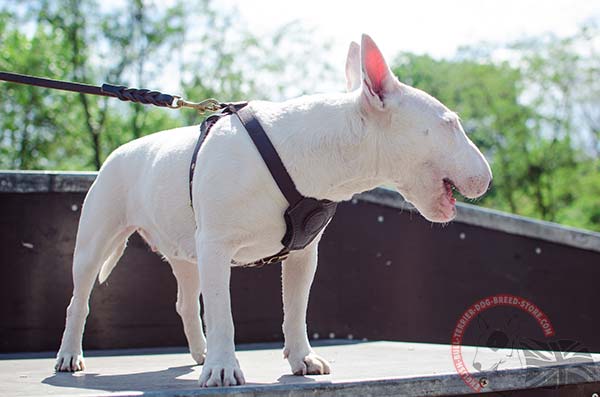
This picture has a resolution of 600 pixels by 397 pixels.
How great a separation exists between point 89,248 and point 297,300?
4.22ft

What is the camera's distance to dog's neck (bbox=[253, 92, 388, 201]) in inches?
145

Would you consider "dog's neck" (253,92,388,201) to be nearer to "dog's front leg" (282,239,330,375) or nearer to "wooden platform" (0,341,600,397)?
"dog's front leg" (282,239,330,375)

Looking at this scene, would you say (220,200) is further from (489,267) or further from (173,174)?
(489,267)

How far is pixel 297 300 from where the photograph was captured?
413cm

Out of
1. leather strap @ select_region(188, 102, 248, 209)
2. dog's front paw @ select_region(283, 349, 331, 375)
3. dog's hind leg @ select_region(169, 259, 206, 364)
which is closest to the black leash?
leather strap @ select_region(188, 102, 248, 209)

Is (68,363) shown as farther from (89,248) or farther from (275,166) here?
(275,166)

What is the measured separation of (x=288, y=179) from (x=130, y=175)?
49.8 inches

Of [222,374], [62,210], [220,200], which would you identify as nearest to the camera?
[222,374]

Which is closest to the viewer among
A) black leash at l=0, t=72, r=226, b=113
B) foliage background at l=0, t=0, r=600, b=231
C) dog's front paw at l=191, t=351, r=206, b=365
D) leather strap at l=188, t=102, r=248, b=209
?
leather strap at l=188, t=102, r=248, b=209

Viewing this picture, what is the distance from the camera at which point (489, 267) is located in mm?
6789

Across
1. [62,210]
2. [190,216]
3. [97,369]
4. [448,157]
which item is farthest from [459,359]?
[62,210]

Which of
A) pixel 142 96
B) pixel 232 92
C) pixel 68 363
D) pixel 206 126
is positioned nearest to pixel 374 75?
pixel 206 126

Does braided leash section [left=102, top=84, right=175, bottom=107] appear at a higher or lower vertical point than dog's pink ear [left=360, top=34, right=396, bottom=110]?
higher

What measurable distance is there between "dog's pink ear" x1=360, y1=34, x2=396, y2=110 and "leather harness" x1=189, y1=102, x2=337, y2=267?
51 centimetres
